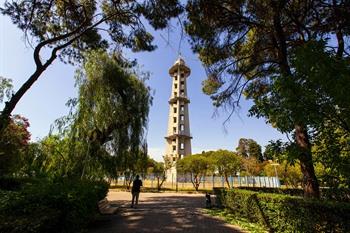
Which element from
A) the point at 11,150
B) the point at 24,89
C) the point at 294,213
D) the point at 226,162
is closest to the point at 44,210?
the point at 24,89

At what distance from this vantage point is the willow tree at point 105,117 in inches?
527

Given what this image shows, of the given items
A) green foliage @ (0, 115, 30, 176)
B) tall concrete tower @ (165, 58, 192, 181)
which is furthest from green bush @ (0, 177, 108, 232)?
tall concrete tower @ (165, 58, 192, 181)

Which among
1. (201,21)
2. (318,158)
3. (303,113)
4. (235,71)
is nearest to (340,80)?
(303,113)

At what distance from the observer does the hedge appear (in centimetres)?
542

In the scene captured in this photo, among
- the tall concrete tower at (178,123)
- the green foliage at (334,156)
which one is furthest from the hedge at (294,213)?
the tall concrete tower at (178,123)

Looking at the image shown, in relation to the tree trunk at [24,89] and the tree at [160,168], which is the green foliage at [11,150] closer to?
the tree trunk at [24,89]

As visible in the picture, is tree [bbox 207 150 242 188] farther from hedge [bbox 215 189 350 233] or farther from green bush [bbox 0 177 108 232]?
green bush [bbox 0 177 108 232]

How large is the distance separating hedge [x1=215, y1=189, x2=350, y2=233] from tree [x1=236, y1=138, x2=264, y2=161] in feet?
225

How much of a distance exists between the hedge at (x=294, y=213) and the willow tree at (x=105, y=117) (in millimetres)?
7241

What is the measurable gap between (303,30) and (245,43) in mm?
2650

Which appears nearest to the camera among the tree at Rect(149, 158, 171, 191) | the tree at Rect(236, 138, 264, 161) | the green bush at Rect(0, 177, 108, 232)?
the green bush at Rect(0, 177, 108, 232)

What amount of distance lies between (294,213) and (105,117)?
1000cm

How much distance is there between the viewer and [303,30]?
1028 cm

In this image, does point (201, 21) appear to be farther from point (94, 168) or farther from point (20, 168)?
point (20, 168)
